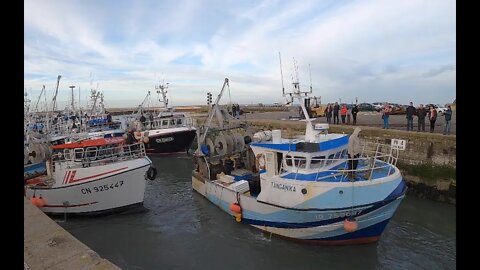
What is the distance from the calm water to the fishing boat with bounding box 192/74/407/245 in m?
0.48

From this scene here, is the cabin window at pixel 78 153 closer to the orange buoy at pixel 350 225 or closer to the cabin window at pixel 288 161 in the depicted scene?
the cabin window at pixel 288 161

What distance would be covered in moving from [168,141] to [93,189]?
1394 cm

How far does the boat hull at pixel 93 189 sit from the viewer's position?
12281mm

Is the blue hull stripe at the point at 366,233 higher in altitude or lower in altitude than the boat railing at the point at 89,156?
lower

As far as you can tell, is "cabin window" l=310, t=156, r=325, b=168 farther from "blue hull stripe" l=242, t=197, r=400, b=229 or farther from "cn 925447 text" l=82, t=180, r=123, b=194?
"cn 925447 text" l=82, t=180, r=123, b=194

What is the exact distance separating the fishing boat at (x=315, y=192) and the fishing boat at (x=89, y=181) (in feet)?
10.6

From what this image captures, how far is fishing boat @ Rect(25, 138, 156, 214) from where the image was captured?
40.4 ft

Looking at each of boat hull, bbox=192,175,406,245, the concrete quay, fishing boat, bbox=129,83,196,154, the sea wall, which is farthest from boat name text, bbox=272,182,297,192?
fishing boat, bbox=129,83,196,154

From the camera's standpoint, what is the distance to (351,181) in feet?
30.0

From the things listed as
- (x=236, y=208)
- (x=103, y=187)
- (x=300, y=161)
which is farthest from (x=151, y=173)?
(x=300, y=161)

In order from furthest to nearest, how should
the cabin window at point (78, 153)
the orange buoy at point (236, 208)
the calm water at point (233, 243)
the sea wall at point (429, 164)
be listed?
1. the sea wall at point (429, 164)
2. the cabin window at point (78, 153)
3. the orange buoy at point (236, 208)
4. the calm water at point (233, 243)

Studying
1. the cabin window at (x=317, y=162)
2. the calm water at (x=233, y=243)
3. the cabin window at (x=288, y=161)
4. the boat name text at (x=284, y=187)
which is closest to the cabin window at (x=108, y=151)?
the calm water at (x=233, y=243)
